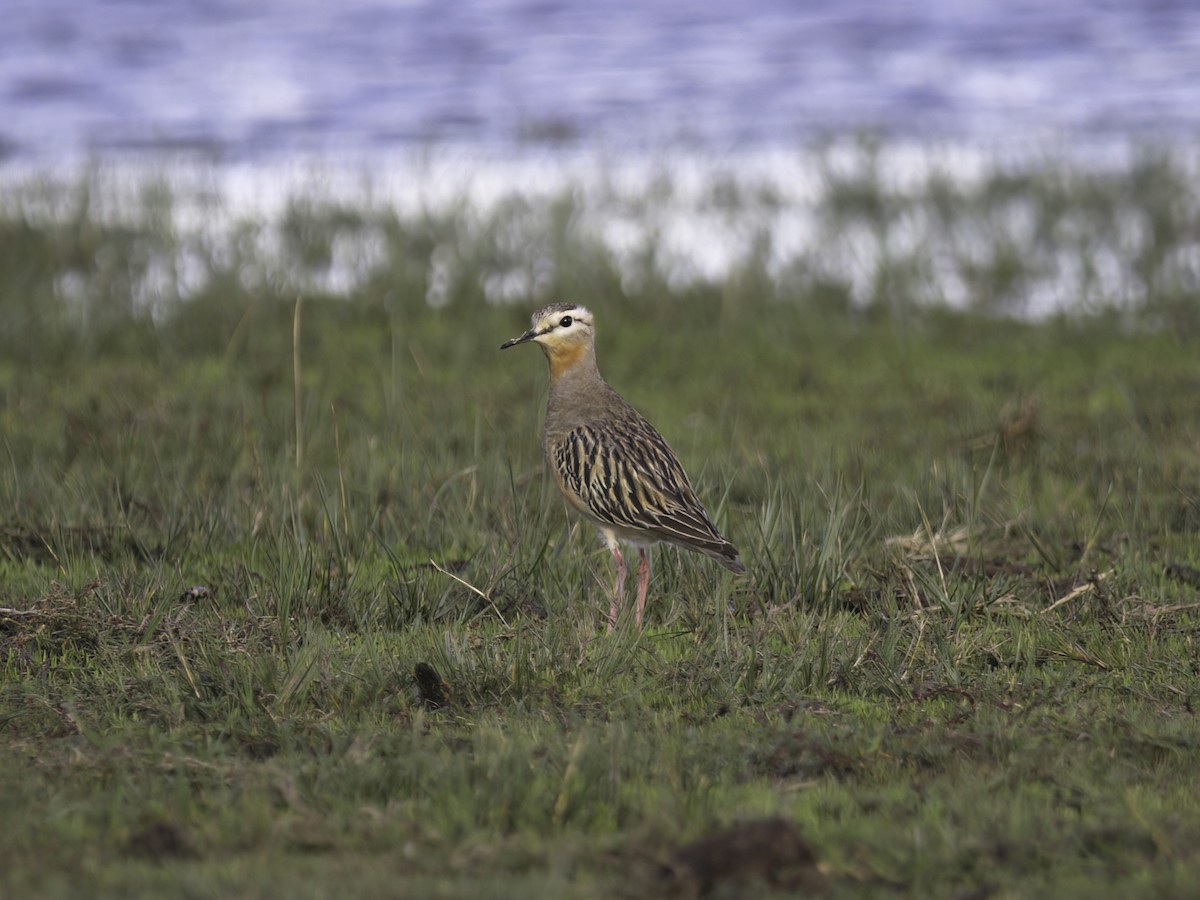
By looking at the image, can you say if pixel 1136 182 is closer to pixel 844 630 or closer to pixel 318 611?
pixel 844 630

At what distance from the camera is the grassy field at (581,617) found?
12.7 ft

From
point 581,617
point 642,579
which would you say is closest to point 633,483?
point 642,579

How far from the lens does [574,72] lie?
62.3 feet

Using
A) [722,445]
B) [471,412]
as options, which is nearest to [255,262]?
[471,412]

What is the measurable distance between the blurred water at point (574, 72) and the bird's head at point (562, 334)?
7.96 m

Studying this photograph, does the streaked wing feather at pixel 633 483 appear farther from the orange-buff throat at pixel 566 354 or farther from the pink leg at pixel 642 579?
the orange-buff throat at pixel 566 354

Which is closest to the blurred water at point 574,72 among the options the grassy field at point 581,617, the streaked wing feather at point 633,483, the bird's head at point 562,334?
the grassy field at point 581,617

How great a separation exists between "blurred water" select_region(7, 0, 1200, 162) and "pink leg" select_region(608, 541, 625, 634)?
8810mm

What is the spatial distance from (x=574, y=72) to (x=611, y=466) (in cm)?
1352

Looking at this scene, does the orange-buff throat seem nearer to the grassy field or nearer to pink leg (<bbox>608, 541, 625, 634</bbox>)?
the grassy field

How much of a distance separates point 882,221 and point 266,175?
584 cm

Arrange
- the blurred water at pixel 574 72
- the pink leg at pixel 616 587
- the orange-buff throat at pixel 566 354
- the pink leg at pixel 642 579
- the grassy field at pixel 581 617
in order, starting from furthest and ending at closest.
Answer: the blurred water at pixel 574 72 → the orange-buff throat at pixel 566 354 → the pink leg at pixel 642 579 → the pink leg at pixel 616 587 → the grassy field at pixel 581 617

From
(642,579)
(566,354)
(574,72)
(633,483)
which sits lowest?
(642,579)

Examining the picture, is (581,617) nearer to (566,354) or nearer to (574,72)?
(566,354)
